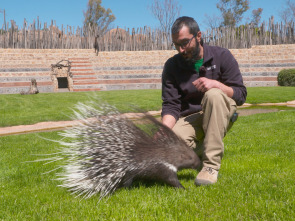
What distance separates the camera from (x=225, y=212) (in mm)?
1935

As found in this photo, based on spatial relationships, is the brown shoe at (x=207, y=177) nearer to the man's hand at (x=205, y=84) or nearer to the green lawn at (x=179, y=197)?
the green lawn at (x=179, y=197)

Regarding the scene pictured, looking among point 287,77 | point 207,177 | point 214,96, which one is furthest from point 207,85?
point 287,77

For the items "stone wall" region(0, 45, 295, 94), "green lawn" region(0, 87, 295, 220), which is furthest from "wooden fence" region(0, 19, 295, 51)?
"green lawn" region(0, 87, 295, 220)

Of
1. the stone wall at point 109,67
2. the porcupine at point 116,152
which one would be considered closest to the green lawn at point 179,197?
the porcupine at point 116,152

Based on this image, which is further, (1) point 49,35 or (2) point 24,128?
(1) point 49,35

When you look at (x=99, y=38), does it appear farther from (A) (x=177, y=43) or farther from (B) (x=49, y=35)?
(A) (x=177, y=43)

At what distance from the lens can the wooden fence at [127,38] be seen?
20.7 m

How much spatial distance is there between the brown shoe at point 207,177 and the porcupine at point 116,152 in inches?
6.5

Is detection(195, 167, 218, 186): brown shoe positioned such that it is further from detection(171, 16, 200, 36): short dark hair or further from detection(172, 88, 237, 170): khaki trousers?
detection(171, 16, 200, 36): short dark hair

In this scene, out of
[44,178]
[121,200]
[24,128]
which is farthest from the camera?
[24,128]

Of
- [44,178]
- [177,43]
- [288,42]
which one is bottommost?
[44,178]

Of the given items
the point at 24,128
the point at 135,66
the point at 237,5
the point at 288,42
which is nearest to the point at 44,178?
the point at 24,128

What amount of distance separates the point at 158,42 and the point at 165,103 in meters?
20.4

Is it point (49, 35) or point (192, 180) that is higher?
point (49, 35)
